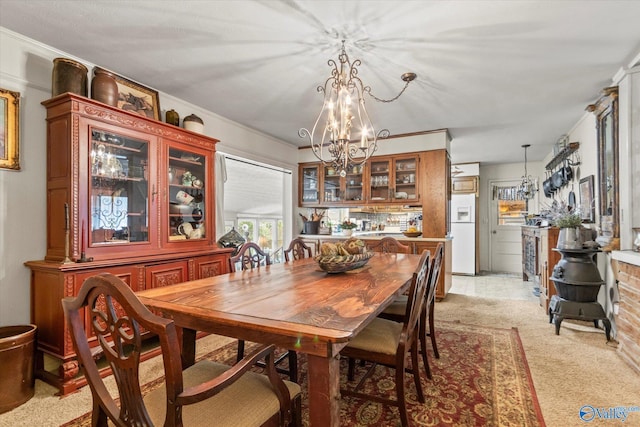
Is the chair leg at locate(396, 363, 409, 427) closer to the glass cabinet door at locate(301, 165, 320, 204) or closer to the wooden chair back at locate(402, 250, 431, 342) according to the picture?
the wooden chair back at locate(402, 250, 431, 342)

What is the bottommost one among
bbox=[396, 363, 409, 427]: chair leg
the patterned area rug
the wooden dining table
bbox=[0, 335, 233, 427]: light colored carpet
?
bbox=[0, 335, 233, 427]: light colored carpet

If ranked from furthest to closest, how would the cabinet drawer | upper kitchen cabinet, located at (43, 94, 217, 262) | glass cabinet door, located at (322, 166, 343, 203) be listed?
glass cabinet door, located at (322, 166, 343, 203)
the cabinet drawer
upper kitchen cabinet, located at (43, 94, 217, 262)

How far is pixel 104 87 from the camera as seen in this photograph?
2.48 metres

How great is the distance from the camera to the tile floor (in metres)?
4.82

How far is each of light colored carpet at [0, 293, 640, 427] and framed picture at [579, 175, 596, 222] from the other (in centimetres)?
128

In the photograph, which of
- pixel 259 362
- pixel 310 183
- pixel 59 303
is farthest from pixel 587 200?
pixel 59 303

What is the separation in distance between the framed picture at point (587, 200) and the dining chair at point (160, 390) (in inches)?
163

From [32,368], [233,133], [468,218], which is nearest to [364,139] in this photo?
[233,133]

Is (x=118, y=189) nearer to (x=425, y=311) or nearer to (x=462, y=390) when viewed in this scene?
(x=425, y=311)

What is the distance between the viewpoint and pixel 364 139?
7.78 ft

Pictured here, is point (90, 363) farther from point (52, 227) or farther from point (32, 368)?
point (52, 227)

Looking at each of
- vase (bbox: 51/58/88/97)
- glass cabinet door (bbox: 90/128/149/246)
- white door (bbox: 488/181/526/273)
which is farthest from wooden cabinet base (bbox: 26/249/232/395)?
white door (bbox: 488/181/526/273)

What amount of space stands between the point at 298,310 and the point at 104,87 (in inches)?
93.8

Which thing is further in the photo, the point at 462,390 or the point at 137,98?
the point at 137,98
